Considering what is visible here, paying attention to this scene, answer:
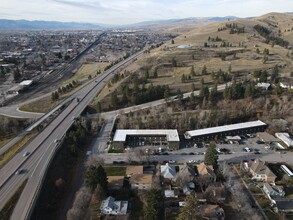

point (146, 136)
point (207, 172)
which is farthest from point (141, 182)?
point (146, 136)

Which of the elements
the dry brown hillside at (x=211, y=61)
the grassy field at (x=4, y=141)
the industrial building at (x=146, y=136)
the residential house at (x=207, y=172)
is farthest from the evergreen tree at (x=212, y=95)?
the grassy field at (x=4, y=141)

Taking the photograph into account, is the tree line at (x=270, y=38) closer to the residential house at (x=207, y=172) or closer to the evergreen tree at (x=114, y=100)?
the evergreen tree at (x=114, y=100)

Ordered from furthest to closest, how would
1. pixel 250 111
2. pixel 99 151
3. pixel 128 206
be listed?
pixel 250 111, pixel 99 151, pixel 128 206

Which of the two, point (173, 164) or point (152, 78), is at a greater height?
point (152, 78)

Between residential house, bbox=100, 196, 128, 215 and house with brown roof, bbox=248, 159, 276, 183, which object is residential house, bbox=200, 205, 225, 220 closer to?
residential house, bbox=100, 196, 128, 215

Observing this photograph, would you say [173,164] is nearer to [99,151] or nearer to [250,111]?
[99,151]

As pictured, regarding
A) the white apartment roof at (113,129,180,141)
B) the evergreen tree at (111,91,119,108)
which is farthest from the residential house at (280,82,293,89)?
the evergreen tree at (111,91,119,108)

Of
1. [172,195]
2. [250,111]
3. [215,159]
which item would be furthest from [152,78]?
[172,195]
